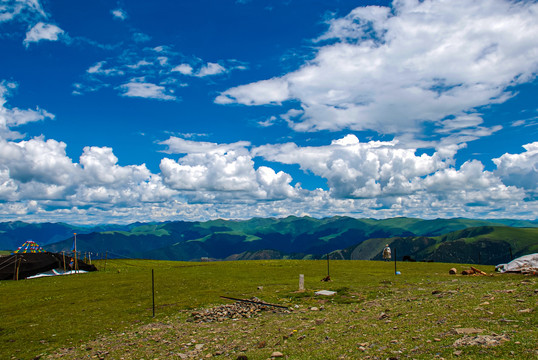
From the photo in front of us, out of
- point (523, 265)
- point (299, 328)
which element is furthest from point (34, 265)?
point (523, 265)

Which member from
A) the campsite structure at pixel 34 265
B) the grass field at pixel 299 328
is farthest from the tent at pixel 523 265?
the campsite structure at pixel 34 265

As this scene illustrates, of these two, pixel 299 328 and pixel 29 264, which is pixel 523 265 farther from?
pixel 29 264

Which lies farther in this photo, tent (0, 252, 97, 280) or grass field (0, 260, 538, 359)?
tent (0, 252, 97, 280)

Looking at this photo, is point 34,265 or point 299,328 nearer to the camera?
point 299,328

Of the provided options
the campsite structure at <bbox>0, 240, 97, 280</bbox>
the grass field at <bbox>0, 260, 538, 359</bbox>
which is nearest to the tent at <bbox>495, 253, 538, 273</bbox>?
the grass field at <bbox>0, 260, 538, 359</bbox>

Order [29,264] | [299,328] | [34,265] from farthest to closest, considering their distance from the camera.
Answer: [34,265], [29,264], [299,328]

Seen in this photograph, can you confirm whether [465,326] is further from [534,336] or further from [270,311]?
[270,311]

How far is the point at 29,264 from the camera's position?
210 feet

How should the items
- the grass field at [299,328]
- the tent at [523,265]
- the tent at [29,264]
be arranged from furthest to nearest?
the tent at [29,264], the tent at [523,265], the grass field at [299,328]

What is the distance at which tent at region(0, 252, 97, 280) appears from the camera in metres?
60.4

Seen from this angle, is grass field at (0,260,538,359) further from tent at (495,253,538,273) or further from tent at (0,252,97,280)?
tent at (0,252,97,280)

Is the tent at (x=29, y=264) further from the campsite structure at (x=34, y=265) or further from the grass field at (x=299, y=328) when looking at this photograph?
the grass field at (x=299, y=328)

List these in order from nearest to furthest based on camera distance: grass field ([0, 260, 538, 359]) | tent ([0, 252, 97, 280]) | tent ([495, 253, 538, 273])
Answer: grass field ([0, 260, 538, 359]), tent ([495, 253, 538, 273]), tent ([0, 252, 97, 280])

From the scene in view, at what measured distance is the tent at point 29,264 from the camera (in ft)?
198
